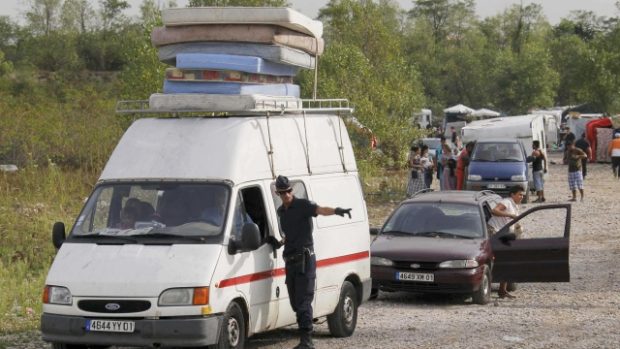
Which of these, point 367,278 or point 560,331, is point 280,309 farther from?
point 560,331

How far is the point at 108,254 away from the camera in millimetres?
9695

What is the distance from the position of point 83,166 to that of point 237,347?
73.6 feet

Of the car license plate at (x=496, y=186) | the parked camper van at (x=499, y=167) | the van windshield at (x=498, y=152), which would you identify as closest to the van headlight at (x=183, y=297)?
the parked camper van at (x=499, y=167)

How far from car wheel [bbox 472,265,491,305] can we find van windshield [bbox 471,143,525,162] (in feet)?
55.8

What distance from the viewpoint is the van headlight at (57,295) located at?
9531 mm

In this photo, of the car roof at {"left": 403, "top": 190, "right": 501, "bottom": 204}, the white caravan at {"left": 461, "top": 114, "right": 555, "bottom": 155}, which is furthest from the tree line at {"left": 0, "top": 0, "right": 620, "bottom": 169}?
the car roof at {"left": 403, "top": 190, "right": 501, "bottom": 204}

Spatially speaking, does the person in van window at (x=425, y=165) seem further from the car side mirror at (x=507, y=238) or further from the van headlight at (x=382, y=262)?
the van headlight at (x=382, y=262)

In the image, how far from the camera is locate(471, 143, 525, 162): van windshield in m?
31.8

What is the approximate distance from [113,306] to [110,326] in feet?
0.57

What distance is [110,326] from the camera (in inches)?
370

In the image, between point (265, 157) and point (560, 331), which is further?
point (560, 331)

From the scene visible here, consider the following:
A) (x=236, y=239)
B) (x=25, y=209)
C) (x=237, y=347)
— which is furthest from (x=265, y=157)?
(x=25, y=209)

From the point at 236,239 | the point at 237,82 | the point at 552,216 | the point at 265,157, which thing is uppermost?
the point at 237,82

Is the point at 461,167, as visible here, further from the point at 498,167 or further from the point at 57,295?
the point at 57,295
